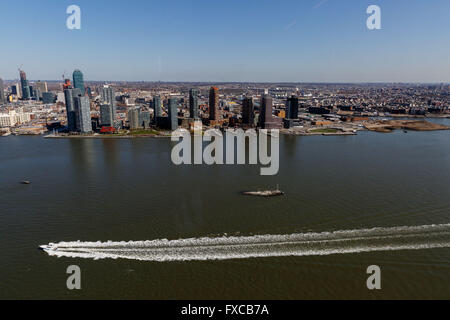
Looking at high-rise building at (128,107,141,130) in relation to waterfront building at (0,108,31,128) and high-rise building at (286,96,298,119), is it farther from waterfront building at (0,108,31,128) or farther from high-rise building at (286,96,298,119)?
high-rise building at (286,96,298,119)

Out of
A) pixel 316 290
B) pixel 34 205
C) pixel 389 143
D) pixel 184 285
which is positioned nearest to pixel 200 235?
pixel 184 285

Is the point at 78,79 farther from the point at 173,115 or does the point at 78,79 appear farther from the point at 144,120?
the point at 173,115

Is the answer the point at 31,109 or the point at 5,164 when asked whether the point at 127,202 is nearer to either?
the point at 5,164

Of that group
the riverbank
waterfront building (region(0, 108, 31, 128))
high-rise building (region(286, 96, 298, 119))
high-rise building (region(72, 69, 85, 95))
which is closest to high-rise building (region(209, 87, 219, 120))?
high-rise building (region(286, 96, 298, 119))

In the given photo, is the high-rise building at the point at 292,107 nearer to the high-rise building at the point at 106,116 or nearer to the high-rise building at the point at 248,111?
the high-rise building at the point at 248,111

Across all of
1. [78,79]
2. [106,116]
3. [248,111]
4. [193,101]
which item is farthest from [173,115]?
[78,79]

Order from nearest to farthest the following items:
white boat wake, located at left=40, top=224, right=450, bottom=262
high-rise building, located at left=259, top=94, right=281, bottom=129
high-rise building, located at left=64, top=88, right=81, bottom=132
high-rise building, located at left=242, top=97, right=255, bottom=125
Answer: white boat wake, located at left=40, top=224, right=450, bottom=262 → high-rise building, located at left=64, top=88, right=81, bottom=132 → high-rise building, located at left=259, top=94, right=281, bottom=129 → high-rise building, located at left=242, top=97, right=255, bottom=125

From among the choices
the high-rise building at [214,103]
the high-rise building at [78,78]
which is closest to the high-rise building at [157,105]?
the high-rise building at [214,103]
